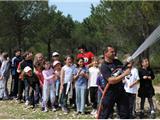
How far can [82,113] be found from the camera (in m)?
11.4

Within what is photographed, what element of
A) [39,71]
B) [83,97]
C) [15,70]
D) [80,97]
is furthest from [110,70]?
[15,70]

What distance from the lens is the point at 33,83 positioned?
12625mm

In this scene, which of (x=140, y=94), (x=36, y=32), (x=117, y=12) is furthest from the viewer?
(x=36, y=32)

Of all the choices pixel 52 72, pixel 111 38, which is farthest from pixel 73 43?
pixel 52 72

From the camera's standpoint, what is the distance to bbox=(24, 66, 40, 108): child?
41.3 ft

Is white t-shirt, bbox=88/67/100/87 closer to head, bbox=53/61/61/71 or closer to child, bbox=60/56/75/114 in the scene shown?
child, bbox=60/56/75/114

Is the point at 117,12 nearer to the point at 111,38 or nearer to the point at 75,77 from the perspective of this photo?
the point at 111,38

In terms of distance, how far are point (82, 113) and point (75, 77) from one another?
94 centimetres

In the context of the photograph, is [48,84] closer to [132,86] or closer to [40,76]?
[40,76]

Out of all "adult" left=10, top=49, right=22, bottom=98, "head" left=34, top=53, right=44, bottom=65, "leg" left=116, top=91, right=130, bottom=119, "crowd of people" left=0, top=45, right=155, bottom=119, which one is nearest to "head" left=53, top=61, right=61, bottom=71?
"crowd of people" left=0, top=45, right=155, bottom=119

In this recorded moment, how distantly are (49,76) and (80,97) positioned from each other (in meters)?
1.09

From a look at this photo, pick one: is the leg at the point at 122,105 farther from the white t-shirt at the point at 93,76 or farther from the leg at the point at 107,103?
the white t-shirt at the point at 93,76

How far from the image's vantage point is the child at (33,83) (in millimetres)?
12577

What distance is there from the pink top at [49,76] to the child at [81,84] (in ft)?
2.32
